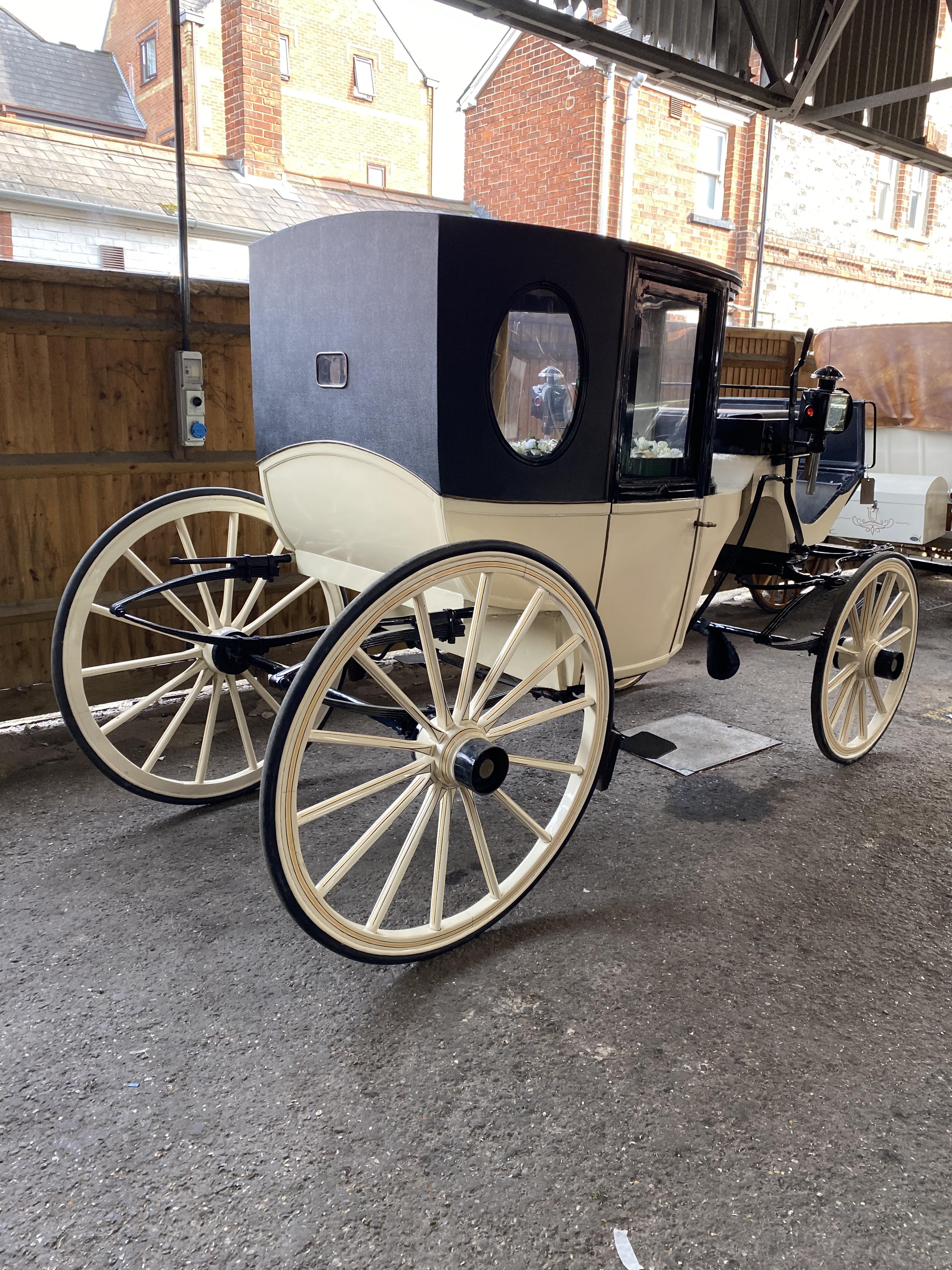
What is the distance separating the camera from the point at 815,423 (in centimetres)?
335

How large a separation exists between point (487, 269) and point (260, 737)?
222 centimetres

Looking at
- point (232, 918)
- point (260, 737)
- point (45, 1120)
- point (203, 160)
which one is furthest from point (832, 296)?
point (45, 1120)

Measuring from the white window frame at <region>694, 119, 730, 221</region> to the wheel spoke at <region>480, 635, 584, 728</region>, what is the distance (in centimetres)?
861

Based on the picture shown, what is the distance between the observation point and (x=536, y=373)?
2.39 m

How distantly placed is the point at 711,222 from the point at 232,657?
884 cm

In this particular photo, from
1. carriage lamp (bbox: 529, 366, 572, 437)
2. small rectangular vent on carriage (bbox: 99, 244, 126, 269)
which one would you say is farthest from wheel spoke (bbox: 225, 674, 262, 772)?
small rectangular vent on carriage (bbox: 99, 244, 126, 269)

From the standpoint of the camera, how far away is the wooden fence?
148 inches

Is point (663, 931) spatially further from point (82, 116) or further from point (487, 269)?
point (82, 116)

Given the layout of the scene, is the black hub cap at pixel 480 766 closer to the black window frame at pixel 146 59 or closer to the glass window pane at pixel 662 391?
the glass window pane at pixel 662 391

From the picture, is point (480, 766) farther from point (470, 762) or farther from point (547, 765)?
point (547, 765)

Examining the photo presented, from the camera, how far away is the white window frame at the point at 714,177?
9594 mm

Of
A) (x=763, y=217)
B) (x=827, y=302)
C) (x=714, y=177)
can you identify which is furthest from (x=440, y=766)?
(x=827, y=302)

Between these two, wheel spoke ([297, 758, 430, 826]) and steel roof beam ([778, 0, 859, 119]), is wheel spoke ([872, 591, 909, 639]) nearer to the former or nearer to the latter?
wheel spoke ([297, 758, 430, 826])

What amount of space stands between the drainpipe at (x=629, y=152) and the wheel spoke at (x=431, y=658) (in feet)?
24.8
